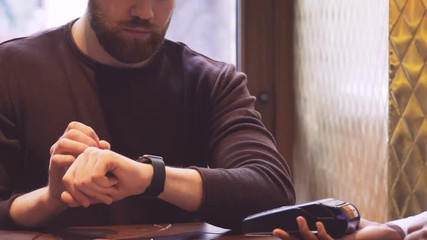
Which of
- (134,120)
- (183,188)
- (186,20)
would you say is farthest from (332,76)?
(183,188)

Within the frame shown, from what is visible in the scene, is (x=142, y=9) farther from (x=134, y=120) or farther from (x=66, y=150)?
(x=66, y=150)

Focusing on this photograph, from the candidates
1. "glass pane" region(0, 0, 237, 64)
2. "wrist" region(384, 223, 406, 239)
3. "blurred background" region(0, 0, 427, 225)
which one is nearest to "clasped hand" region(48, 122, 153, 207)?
"wrist" region(384, 223, 406, 239)

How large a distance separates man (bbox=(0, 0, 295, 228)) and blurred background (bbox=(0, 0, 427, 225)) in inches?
21.8

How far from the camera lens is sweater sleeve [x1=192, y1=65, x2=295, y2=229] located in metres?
1.23

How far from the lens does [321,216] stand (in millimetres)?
1013

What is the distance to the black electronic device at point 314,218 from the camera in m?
1.00

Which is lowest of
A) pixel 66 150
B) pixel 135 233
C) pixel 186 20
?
pixel 135 233

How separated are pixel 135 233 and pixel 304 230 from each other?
0.86ft

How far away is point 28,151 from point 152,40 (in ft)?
1.11

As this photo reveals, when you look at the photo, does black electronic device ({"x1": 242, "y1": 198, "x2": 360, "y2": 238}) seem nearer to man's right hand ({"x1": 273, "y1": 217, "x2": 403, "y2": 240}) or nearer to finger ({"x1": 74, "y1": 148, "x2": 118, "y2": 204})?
man's right hand ({"x1": 273, "y1": 217, "x2": 403, "y2": 240})

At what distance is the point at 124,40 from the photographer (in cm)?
141

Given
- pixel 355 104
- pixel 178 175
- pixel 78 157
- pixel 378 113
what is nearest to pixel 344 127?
pixel 355 104

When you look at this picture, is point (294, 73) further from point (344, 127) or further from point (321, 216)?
point (321, 216)

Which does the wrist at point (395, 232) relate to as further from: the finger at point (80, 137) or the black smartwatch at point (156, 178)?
the finger at point (80, 137)
